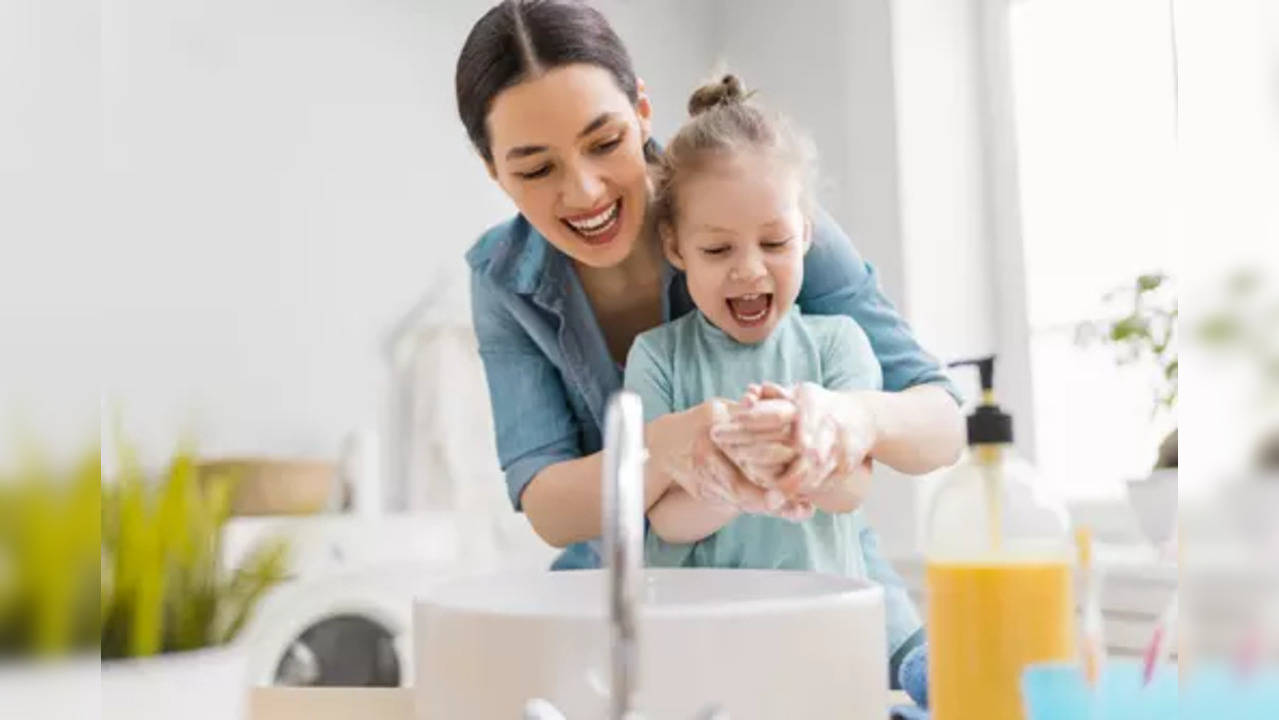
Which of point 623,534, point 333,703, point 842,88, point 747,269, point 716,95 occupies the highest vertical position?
point 842,88

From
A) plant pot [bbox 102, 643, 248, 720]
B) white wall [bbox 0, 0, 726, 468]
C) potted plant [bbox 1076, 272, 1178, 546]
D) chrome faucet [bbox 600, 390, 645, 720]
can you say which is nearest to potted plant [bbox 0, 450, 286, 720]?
plant pot [bbox 102, 643, 248, 720]

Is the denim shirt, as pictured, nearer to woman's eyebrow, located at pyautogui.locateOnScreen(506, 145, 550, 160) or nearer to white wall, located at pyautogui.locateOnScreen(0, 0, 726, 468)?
woman's eyebrow, located at pyautogui.locateOnScreen(506, 145, 550, 160)

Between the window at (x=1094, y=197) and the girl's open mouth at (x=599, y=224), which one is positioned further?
the window at (x=1094, y=197)

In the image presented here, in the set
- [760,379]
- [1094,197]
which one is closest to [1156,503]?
[1094,197]

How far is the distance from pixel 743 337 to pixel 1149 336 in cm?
78

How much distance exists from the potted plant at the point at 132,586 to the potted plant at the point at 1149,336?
3.22 feet

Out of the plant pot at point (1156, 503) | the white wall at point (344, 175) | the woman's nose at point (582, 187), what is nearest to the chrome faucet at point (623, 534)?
the woman's nose at point (582, 187)

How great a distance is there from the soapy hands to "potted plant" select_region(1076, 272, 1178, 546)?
0.70 metres

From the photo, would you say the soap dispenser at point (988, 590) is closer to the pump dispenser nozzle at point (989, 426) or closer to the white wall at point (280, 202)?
the pump dispenser nozzle at point (989, 426)

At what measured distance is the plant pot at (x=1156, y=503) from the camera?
43.2 inches

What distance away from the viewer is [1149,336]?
1.25 metres

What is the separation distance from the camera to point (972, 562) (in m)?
0.40

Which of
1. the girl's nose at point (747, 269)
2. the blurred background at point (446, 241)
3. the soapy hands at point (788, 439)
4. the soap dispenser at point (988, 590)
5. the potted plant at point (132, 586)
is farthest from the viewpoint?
the blurred background at point (446, 241)

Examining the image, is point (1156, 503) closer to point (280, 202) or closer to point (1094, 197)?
point (1094, 197)
